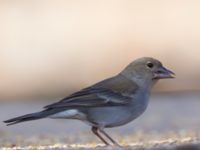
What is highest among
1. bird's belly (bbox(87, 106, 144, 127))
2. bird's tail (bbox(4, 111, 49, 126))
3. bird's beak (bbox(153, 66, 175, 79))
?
bird's beak (bbox(153, 66, 175, 79))

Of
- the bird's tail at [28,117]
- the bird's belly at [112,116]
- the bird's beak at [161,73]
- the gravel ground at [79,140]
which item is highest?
the bird's beak at [161,73]

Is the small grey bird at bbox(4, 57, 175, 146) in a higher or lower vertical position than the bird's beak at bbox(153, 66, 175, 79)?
lower

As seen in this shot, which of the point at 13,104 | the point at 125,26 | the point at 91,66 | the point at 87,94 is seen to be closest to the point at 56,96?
the point at 13,104

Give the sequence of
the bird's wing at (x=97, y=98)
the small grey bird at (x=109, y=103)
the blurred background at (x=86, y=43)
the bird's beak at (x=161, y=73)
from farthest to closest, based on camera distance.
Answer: the blurred background at (x=86, y=43) < the bird's beak at (x=161, y=73) < the bird's wing at (x=97, y=98) < the small grey bird at (x=109, y=103)

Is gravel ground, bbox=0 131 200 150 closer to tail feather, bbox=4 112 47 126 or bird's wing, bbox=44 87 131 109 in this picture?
tail feather, bbox=4 112 47 126

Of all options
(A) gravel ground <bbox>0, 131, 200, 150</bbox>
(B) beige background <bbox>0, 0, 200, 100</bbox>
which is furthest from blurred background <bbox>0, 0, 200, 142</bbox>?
(A) gravel ground <bbox>0, 131, 200, 150</bbox>

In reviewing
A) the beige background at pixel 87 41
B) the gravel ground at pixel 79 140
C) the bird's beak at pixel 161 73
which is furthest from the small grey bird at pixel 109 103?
the beige background at pixel 87 41

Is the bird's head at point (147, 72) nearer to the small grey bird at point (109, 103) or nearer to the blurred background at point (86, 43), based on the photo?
the small grey bird at point (109, 103)

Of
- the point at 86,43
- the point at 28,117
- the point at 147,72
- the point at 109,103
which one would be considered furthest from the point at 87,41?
the point at 28,117
